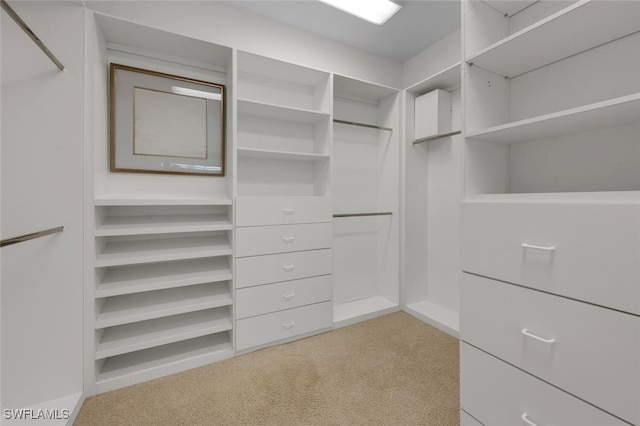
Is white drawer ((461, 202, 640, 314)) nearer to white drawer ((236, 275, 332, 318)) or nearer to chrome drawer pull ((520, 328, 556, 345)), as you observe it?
chrome drawer pull ((520, 328, 556, 345))

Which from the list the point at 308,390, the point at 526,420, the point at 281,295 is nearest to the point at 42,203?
the point at 281,295

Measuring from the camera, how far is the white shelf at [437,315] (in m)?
2.08

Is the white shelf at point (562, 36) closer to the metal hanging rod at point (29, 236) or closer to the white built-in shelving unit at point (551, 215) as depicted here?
the white built-in shelving unit at point (551, 215)

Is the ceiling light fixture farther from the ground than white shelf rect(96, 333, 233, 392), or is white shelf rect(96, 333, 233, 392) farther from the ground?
the ceiling light fixture

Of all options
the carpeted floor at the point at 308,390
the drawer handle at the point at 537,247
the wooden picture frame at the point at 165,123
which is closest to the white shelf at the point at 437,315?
the carpeted floor at the point at 308,390

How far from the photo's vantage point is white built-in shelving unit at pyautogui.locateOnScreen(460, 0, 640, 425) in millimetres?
794

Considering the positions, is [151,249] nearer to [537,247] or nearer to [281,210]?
[281,210]

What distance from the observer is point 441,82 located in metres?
2.20

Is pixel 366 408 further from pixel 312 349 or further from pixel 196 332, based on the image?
pixel 196 332

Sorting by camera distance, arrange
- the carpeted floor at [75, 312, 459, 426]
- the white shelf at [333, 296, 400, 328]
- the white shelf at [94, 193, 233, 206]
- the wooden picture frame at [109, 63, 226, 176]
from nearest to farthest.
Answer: the carpeted floor at [75, 312, 459, 426] → the white shelf at [94, 193, 233, 206] → the wooden picture frame at [109, 63, 226, 176] → the white shelf at [333, 296, 400, 328]

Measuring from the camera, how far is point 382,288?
8.93 ft

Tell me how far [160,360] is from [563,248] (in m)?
2.09

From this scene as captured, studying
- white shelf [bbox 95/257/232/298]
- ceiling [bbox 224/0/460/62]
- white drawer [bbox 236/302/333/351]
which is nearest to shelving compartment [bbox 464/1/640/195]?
ceiling [bbox 224/0/460/62]

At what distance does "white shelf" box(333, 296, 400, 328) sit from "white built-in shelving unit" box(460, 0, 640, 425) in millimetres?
1139
